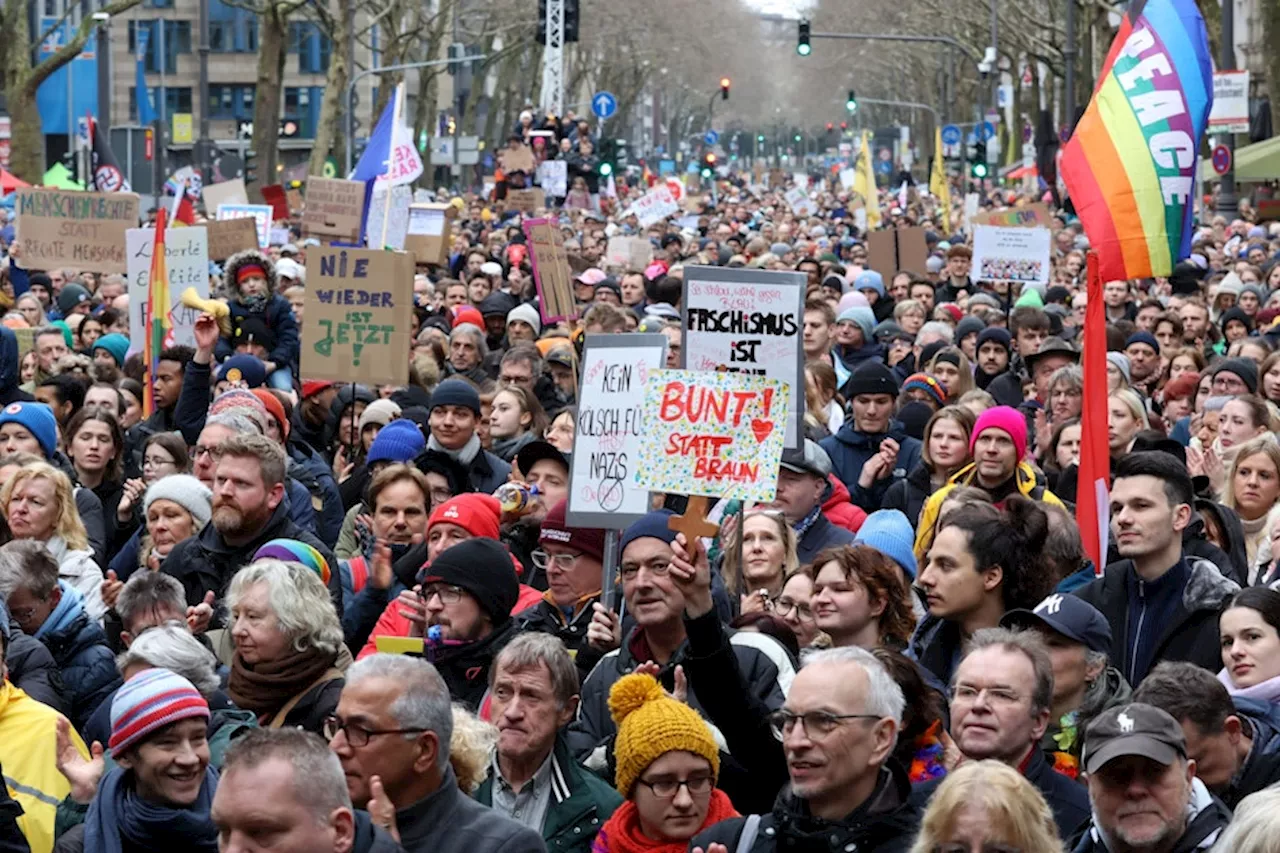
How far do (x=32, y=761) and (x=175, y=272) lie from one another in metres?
8.95

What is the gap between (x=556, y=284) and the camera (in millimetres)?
16031

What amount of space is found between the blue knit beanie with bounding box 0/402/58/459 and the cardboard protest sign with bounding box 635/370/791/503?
12.2ft

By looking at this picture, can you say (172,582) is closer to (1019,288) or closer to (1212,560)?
(1212,560)

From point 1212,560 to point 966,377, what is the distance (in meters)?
4.61

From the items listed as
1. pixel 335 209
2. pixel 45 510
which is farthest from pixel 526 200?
pixel 45 510

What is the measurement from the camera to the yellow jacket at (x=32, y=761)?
214 inches

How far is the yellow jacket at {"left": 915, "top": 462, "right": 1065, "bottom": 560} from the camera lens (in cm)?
819

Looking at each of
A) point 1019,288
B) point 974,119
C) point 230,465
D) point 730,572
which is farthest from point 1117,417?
point 974,119

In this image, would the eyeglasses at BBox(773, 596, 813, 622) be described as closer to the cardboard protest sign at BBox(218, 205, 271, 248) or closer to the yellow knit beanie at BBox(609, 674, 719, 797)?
the yellow knit beanie at BBox(609, 674, 719, 797)

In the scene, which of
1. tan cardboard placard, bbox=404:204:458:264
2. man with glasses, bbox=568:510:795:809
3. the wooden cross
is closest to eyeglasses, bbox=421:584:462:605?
man with glasses, bbox=568:510:795:809

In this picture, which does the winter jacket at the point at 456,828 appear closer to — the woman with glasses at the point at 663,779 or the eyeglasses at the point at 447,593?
the woman with glasses at the point at 663,779

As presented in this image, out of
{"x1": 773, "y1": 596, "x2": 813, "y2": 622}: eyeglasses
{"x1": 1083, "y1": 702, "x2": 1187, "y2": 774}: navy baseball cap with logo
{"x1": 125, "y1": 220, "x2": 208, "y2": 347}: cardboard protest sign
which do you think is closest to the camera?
{"x1": 1083, "y1": 702, "x2": 1187, "y2": 774}: navy baseball cap with logo

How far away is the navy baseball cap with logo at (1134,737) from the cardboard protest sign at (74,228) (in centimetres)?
1334

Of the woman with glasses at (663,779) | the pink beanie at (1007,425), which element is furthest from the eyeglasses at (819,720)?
the pink beanie at (1007,425)
